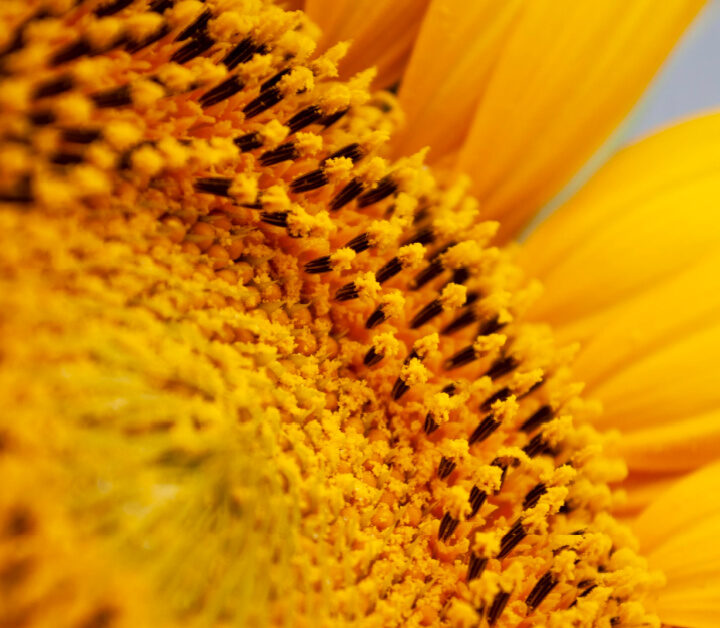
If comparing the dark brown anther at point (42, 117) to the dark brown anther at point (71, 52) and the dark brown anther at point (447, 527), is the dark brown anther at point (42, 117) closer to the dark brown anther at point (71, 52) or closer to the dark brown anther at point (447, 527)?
the dark brown anther at point (71, 52)

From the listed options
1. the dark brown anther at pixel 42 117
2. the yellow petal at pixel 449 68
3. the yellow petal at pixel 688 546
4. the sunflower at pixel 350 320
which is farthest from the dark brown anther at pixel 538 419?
the dark brown anther at pixel 42 117

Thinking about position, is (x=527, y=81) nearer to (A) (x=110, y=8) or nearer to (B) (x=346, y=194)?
(B) (x=346, y=194)

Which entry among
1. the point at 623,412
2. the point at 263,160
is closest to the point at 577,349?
the point at 623,412

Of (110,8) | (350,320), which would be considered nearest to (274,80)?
(110,8)

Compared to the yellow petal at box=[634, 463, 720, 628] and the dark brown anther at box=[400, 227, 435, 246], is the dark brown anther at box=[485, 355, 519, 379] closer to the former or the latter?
the dark brown anther at box=[400, 227, 435, 246]

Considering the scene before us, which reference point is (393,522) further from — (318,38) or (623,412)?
(318,38)
